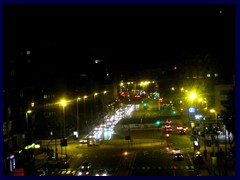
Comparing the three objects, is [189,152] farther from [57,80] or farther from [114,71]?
[114,71]

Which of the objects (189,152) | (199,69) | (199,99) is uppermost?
(199,69)

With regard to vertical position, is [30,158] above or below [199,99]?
below

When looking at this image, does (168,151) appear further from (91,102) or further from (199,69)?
(199,69)

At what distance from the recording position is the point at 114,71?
3356 inches

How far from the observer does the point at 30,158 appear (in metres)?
25.1

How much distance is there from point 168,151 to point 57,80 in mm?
23094

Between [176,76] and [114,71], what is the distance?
40.2 ft

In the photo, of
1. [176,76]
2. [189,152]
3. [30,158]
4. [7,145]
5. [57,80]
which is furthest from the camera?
[176,76]

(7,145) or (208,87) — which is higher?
(208,87)

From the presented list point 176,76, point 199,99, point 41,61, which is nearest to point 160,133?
point 199,99

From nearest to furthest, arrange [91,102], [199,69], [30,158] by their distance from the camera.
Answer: [30,158]
[91,102]
[199,69]

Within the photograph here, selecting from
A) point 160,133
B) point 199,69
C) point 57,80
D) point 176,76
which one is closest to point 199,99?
point 160,133

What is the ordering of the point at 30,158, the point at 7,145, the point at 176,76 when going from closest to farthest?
the point at 7,145
the point at 30,158
the point at 176,76

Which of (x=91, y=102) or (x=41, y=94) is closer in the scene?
(x=41, y=94)
